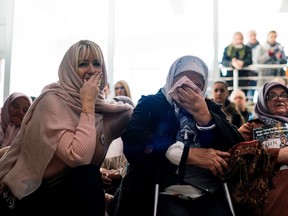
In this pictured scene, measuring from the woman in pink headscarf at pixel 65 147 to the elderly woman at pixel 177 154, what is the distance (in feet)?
0.53

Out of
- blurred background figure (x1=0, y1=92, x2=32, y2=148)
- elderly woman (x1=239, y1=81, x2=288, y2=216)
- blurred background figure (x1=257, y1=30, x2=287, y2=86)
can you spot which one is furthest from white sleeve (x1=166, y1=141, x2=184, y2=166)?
blurred background figure (x1=257, y1=30, x2=287, y2=86)

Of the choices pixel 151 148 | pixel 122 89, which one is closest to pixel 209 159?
pixel 151 148

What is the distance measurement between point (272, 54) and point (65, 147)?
4.83 metres

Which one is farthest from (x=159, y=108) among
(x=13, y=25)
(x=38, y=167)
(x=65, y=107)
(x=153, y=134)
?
(x=13, y=25)

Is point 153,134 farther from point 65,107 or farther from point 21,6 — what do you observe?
point 21,6

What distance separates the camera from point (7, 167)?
1.62 m

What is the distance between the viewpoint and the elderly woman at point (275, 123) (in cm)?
172

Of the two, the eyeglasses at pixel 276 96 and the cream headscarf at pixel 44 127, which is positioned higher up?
the eyeglasses at pixel 276 96

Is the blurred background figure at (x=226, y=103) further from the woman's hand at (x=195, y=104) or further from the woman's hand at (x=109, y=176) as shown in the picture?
the woman's hand at (x=195, y=104)

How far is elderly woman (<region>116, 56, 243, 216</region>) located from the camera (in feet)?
5.17

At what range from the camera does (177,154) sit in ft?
5.19

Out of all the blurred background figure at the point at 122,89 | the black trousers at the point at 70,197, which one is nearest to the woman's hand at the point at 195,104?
the black trousers at the point at 70,197

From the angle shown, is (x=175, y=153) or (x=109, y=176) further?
(x=109, y=176)

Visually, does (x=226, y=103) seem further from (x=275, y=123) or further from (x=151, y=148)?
(x=151, y=148)
